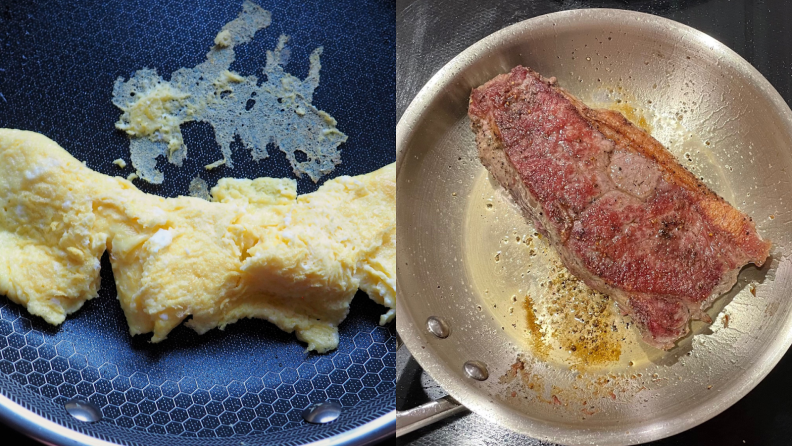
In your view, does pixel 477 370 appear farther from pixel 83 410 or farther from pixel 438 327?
pixel 83 410

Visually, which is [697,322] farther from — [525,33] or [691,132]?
[525,33]

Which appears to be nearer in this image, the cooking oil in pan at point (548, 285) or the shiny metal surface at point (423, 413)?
the shiny metal surface at point (423, 413)

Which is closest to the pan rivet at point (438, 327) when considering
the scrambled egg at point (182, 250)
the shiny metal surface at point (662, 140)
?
the shiny metal surface at point (662, 140)

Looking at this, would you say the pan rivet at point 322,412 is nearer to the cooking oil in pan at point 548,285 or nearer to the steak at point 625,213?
the cooking oil in pan at point 548,285

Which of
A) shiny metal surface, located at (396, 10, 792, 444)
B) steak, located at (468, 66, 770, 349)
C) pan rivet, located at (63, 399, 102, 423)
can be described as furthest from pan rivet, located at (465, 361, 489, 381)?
pan rivet, located at (63, 399, 102, 423)

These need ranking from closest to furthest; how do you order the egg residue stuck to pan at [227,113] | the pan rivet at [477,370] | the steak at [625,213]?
the steak at [625,213] → the pan rivet at [477,370] → the egg residue stuck to pan at [227,113]

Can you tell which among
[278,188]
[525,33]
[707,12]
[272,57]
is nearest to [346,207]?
[278,188]

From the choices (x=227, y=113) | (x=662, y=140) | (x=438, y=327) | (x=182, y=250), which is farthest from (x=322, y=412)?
(x=662, y=140)
